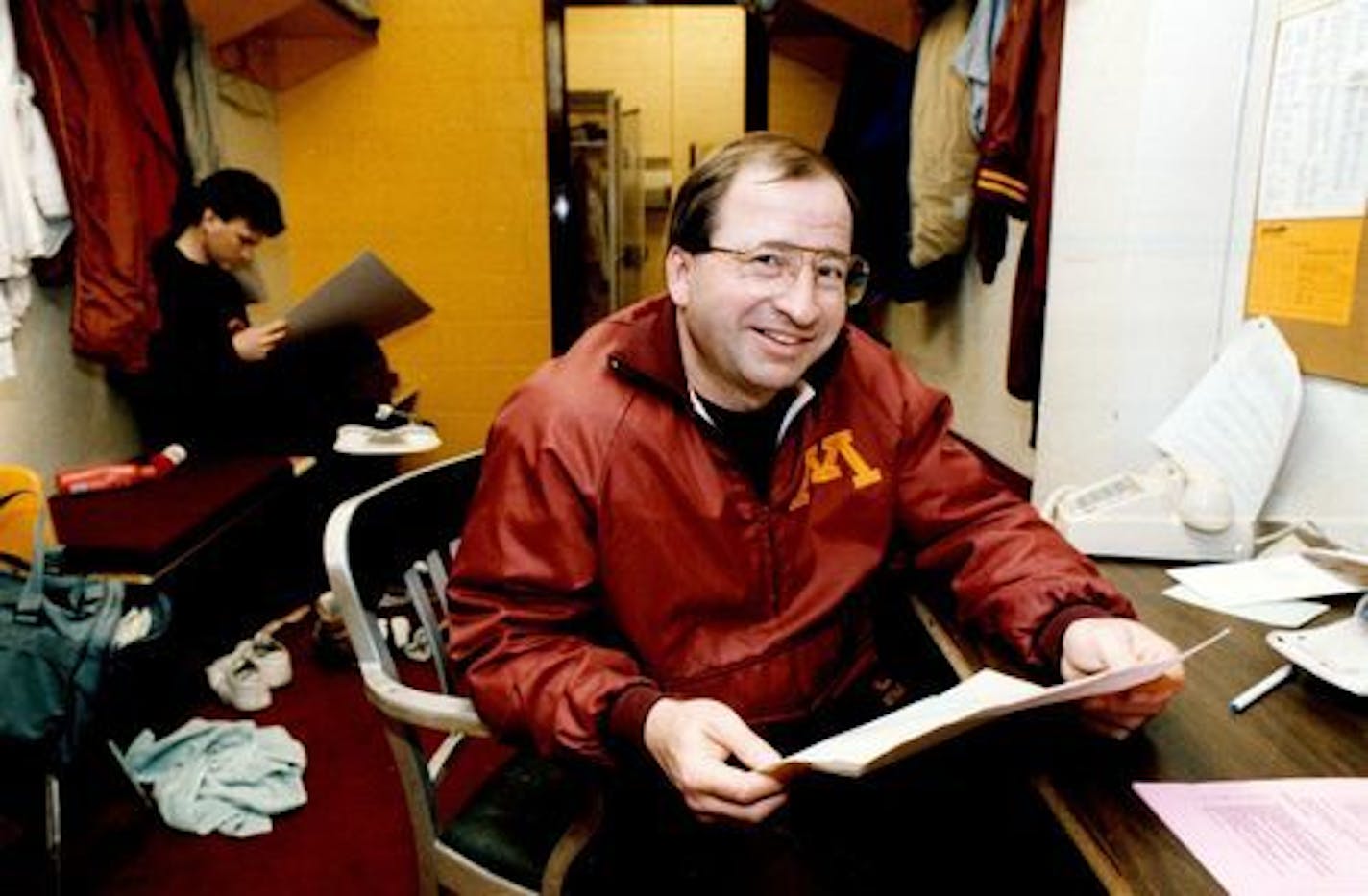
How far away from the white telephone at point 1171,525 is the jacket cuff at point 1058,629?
1.15ft

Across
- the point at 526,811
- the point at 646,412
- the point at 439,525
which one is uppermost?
the point at 646,412

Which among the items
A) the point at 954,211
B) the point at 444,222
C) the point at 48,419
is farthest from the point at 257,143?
the point at 954,211

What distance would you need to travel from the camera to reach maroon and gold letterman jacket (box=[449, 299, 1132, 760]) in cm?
108

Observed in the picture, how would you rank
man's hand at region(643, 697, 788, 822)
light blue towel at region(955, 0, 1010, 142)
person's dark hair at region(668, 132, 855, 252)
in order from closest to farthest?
man's hand at region(643, 697, 788, 822)
person's dark hair at region(668, 132, 855, 252)
light blue towel at region(955, 0, 1010, 142)

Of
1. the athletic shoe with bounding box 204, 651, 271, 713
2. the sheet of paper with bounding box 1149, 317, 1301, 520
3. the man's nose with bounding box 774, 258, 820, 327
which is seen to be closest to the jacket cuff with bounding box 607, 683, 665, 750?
the man's nose with bounding box 774, 258, 820, 327

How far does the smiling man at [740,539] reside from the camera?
3.47 feet

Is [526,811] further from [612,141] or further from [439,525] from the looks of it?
[612,141]

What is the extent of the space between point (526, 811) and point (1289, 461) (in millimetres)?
1210

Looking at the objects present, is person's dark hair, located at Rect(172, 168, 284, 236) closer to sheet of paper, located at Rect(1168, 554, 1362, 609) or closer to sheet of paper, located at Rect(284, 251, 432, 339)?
sheet of paper, located at Rect(284, 251, 432, 339)

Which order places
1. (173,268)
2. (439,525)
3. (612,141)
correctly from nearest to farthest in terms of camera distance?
(439,525) → (173,268) → (612,141)

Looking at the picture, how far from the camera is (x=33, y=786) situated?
6.31 ft

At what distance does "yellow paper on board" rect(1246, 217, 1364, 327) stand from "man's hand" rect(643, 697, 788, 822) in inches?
42.2

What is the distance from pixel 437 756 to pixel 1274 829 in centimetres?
93

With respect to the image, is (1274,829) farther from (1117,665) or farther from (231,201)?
(231,201)
